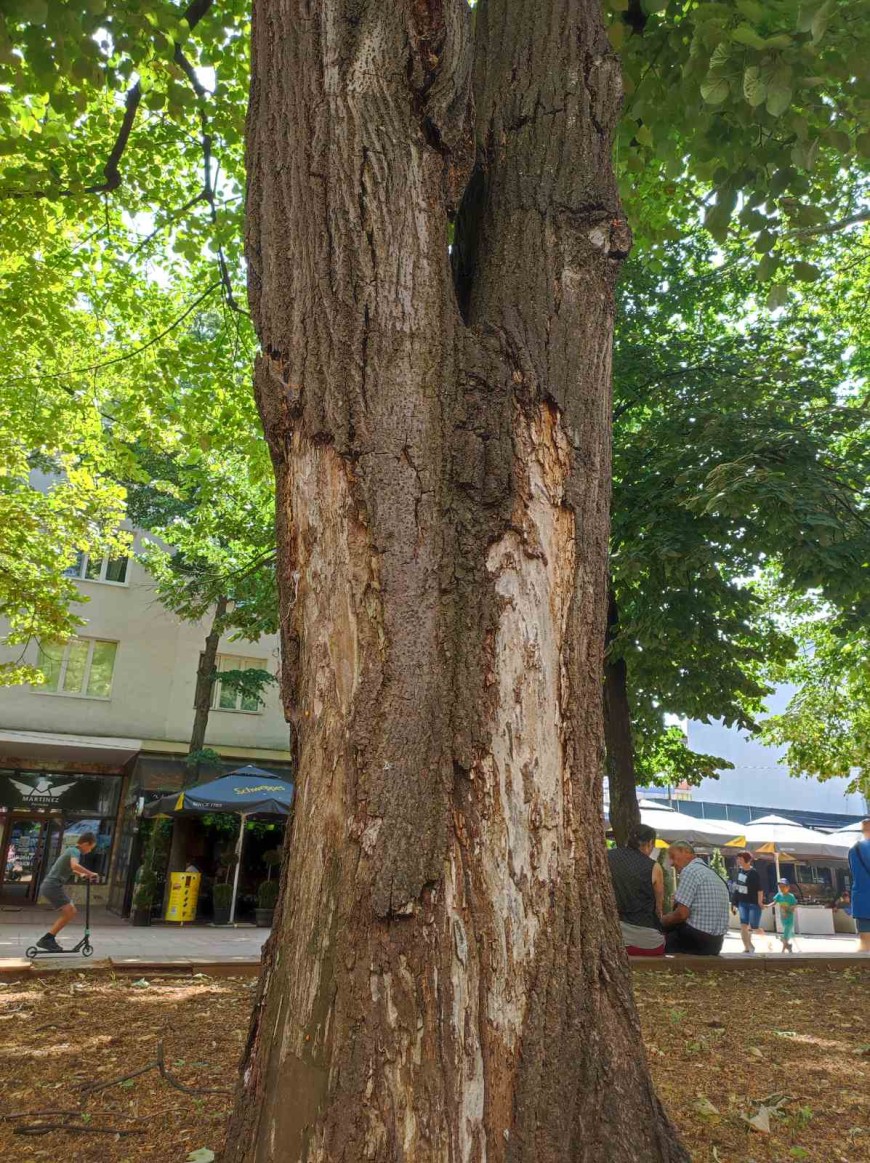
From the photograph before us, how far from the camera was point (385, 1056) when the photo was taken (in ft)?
6.60

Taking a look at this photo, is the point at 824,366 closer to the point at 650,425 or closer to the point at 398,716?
the point at 650,425

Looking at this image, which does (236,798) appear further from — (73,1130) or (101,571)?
(73,1130)

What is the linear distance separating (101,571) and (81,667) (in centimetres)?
255

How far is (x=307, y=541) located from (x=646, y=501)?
8.53 m

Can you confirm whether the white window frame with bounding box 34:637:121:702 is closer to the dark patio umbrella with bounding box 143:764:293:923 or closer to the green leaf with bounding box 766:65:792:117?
the dark patio umbrella with bounding box 143:764:293:923

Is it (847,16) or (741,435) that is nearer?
(847,16)

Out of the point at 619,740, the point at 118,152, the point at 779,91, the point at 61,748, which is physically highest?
the point at 118,152

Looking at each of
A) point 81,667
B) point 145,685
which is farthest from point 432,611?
point 81,667

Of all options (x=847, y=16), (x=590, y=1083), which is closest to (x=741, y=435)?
(x=847, y=16)

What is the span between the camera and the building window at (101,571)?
22438 mm

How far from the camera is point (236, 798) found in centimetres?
1569

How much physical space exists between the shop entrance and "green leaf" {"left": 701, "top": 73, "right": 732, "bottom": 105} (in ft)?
70.8

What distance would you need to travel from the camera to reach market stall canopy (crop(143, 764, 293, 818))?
51.0 feet

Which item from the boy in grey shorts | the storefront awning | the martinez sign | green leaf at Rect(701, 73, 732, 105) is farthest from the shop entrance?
green leaf at Rect(701, 73, 732, 105)
